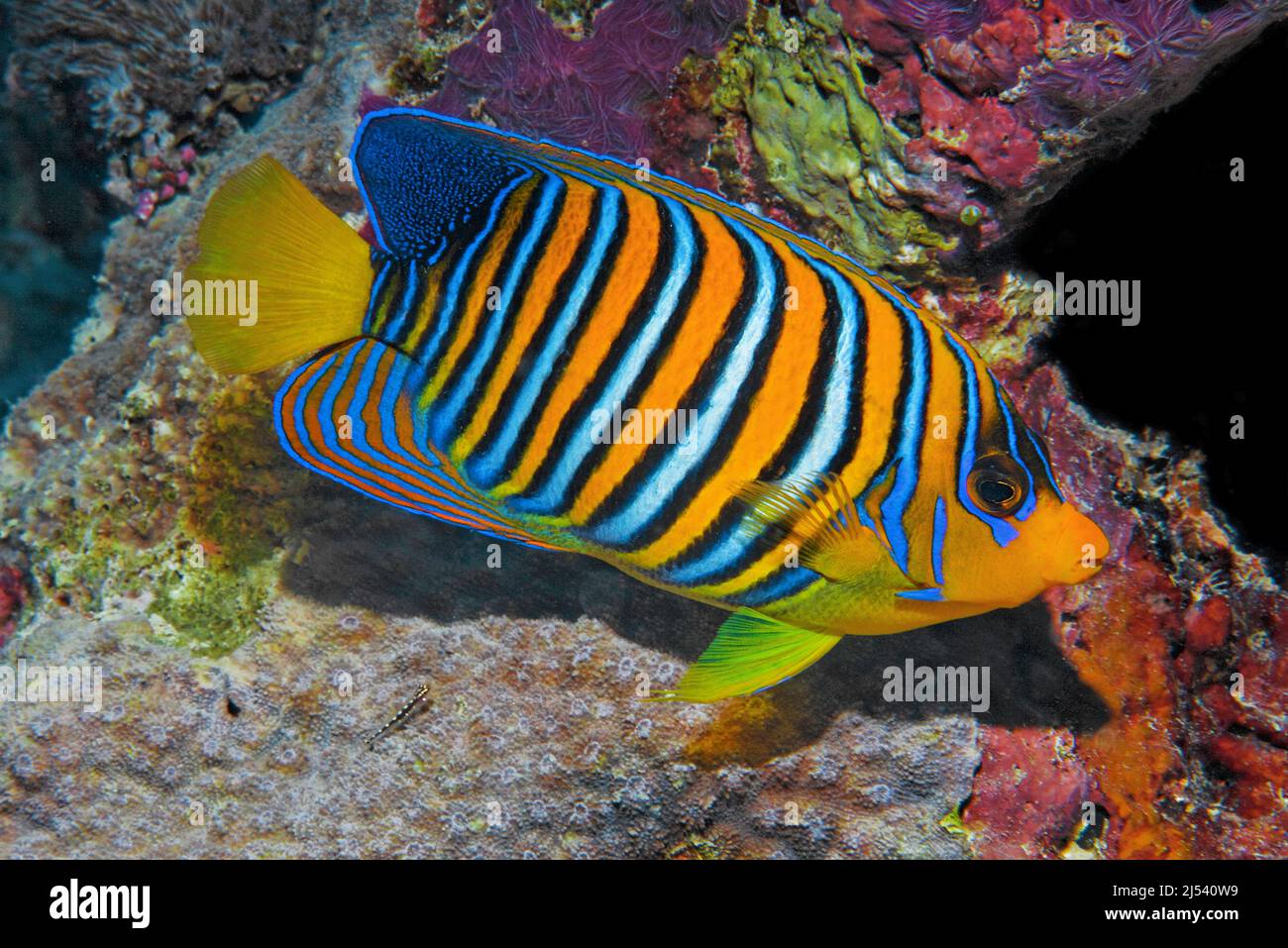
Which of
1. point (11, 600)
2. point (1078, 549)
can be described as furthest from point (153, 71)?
point (1078, 549)

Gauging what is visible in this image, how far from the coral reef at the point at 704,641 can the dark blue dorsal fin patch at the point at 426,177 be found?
3.94 ft

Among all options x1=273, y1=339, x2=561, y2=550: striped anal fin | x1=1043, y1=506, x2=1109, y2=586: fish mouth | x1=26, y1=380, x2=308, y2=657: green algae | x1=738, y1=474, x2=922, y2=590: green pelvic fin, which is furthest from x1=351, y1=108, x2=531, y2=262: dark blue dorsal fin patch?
x1=26, y1=380, x2=308, y2=657: green algae

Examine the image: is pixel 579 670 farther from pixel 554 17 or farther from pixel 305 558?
pixel 554 17

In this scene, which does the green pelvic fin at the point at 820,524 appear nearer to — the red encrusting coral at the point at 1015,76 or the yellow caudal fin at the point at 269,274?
the yellow caudal fin at the point at 269,274

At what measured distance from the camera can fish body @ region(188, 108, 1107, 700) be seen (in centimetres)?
156

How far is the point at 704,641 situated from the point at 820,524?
1012 millimetres

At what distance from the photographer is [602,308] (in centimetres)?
156

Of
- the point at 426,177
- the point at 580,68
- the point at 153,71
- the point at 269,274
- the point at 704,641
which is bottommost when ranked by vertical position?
the point at 704,641

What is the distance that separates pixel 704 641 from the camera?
246cm

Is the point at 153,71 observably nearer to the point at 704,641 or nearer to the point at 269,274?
the point at 269,274

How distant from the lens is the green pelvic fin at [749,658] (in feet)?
5.72

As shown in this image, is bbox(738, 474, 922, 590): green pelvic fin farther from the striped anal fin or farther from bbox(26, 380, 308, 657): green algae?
bbox(26, 380, 308, 657): green algae
